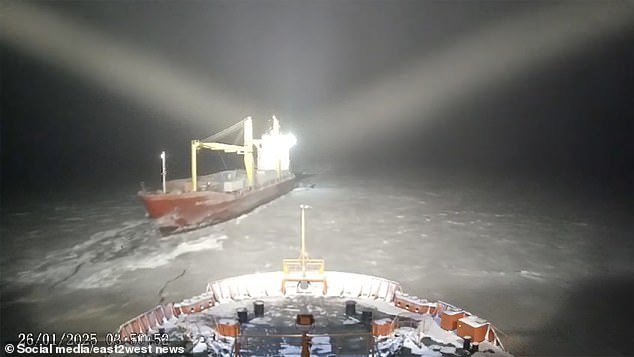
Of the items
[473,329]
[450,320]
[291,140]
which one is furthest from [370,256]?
[473,329]

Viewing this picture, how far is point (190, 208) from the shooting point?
37.4 feet

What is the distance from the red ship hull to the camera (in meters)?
11.4

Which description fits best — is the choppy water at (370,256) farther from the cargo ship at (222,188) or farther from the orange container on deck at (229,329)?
the orange container on deck at (229,329)

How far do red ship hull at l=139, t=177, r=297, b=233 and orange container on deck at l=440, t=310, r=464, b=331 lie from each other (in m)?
6.74

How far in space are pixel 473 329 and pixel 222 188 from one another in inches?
314

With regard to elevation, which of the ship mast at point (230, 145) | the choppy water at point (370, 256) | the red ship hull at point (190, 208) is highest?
the ship mast at point (230, 145)

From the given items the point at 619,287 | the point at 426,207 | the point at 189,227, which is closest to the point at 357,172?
the point at 426,207

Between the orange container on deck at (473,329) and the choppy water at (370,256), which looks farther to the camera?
the choppy water at (370,256)

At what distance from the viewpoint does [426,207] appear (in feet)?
50.6

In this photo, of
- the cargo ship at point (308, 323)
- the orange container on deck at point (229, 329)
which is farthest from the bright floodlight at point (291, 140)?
the orange container on deck at point (229, 329)

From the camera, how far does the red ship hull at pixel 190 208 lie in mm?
11422

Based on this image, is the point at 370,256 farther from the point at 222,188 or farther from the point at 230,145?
the point at 230,145

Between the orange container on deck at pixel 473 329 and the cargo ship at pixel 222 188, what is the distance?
655 centimetres

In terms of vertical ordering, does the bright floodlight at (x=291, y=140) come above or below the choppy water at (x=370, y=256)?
above
